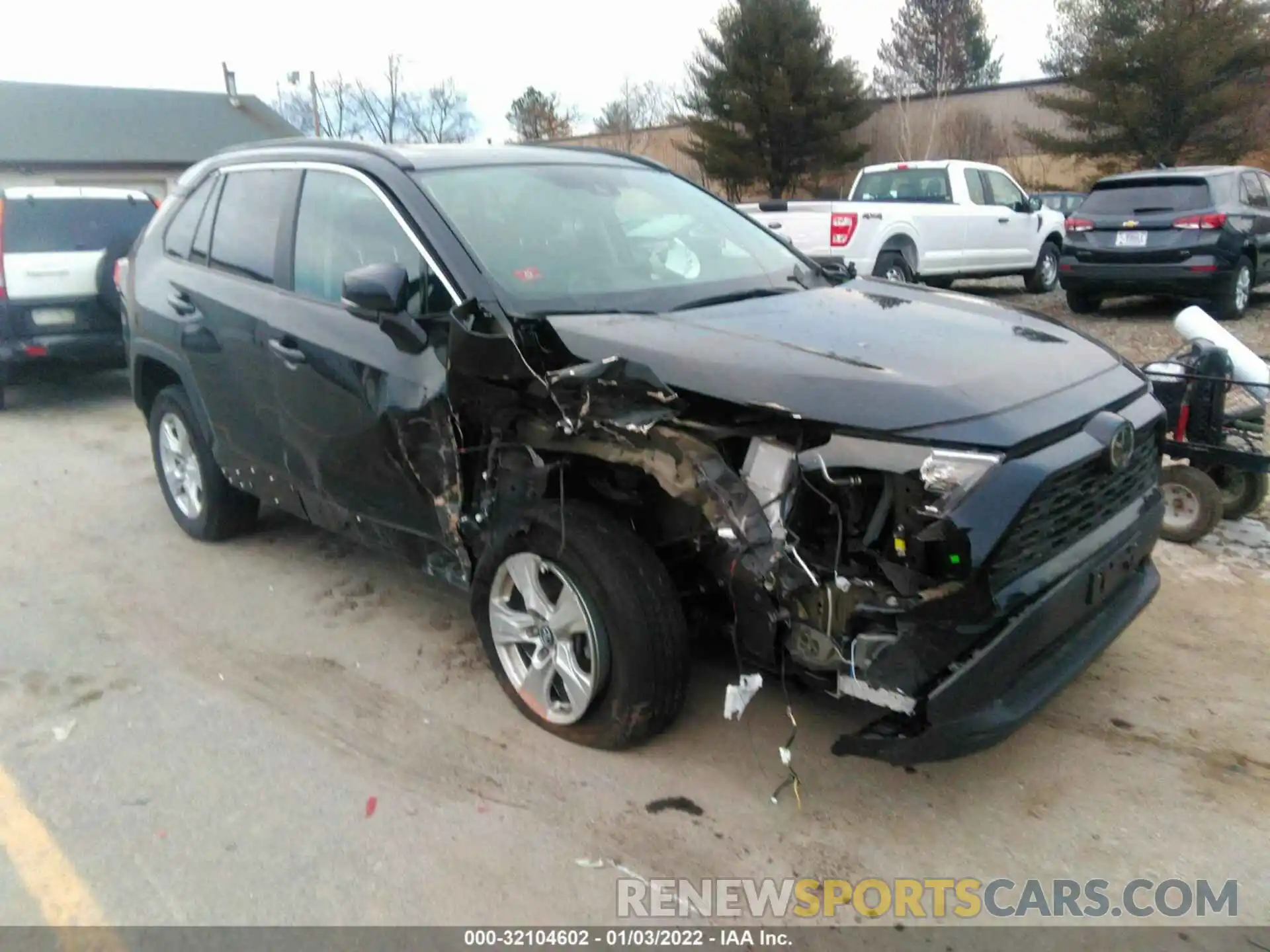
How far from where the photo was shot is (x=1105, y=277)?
11695 millimetres

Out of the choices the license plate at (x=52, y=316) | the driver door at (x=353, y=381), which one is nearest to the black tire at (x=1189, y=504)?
the driver door at (x=353, y=381)

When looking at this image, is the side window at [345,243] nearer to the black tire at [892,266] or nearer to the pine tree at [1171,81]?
the black tire at [892,266]

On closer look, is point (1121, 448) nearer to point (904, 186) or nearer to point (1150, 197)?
point (1150, 197)

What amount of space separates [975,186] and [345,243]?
12.1 metres

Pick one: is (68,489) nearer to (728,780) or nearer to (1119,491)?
(728,780)

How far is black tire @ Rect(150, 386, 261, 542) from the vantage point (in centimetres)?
530

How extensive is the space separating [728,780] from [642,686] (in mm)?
438

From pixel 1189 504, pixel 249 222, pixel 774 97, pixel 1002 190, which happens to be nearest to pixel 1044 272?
pixel 1002 190

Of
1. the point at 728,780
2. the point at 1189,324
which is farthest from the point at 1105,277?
the point at 728,780

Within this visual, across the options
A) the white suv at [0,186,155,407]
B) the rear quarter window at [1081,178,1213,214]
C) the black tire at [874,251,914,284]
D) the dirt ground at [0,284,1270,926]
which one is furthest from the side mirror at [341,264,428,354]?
the rear quarter window at [1081,178,1213,214]

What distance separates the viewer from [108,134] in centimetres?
3256

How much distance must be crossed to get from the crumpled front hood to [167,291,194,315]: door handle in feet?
7.87

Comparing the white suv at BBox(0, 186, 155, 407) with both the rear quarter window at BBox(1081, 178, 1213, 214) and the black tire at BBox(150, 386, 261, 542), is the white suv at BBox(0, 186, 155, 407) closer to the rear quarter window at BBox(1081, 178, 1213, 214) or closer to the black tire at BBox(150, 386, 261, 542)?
the black tire at BBox(150, 386, 261, 542)

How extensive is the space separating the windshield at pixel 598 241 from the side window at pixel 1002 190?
11.2 metres
